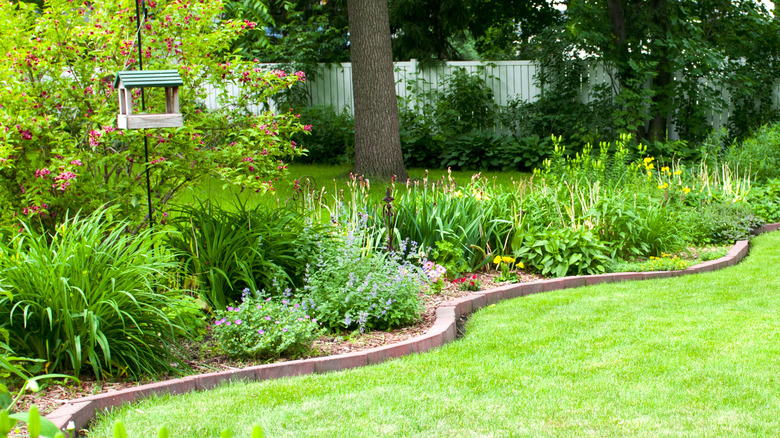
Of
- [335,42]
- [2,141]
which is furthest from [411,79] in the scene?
[2,141]

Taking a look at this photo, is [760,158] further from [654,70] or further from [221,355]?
[221,355]

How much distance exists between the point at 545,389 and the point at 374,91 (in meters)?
8.31

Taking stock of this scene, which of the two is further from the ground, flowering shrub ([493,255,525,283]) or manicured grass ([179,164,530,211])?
manicured grass ([179,164,530,211])

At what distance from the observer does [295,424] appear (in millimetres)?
3215

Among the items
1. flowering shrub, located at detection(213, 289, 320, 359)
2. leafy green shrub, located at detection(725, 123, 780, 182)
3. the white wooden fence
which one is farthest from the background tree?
flowering shrub, located at detection(213, 289, 320, 359)

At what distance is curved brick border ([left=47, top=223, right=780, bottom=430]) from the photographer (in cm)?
338

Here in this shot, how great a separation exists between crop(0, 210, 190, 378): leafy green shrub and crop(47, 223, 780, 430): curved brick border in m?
0.19

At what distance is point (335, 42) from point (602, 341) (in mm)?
13478

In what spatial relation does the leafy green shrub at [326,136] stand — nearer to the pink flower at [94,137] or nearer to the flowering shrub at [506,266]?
the flowering shrub at [506,266]

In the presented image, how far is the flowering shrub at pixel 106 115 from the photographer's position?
16.3 feet

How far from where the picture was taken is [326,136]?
14.6m

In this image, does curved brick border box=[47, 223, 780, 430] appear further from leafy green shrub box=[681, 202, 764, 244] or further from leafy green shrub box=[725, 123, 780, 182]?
leafy green shrub box=[725, 123, 780, 182]

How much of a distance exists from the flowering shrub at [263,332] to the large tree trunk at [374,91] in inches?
282

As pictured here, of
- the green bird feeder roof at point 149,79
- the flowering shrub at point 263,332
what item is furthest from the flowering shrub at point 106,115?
the flowering shrub at point 263,332
